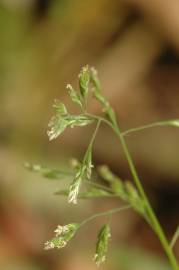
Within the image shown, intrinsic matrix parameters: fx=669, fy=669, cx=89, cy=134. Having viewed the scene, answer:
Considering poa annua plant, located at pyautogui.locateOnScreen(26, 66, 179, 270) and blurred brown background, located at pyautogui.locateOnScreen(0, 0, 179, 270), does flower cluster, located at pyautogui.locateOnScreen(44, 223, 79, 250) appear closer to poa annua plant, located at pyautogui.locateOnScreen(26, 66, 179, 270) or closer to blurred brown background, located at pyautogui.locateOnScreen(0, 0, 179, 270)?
poa annua plant, located at pyautogui.locateOnScreen(26, 66, 179, 270)

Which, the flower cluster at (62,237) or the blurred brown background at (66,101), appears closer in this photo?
the flower cluster at (62,237)

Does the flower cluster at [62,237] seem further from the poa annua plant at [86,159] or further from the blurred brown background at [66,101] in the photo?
the blurred brown background at [66,101]

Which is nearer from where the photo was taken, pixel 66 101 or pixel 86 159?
pixel 86 159

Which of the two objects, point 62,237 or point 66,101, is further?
point 66,101

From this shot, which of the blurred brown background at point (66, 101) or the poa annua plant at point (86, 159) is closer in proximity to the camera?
the poa annua plant at point (86, 159)

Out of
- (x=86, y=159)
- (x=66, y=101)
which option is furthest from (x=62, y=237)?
(x=66, y=101)

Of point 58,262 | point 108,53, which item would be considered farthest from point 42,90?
point 58,262

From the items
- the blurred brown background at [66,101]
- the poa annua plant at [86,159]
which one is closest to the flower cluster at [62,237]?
the poa annua plant at [86,159]

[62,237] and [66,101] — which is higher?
[66,101]

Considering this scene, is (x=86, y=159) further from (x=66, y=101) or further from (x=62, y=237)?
(x=66, y=101)
